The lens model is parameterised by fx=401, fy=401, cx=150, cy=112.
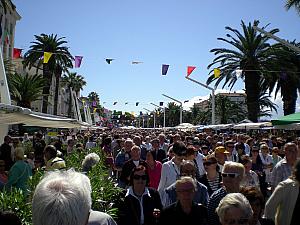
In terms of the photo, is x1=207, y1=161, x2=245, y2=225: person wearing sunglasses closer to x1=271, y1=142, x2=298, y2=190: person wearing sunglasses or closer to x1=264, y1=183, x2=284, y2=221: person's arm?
x1=264, y1=183, x2=284, y2=221: person's arm

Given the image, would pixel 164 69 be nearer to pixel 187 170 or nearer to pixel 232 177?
pixel 187 170

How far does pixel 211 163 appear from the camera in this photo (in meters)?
6.41

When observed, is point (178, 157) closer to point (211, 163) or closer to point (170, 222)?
point (211, 163)

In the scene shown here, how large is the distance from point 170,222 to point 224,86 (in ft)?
109

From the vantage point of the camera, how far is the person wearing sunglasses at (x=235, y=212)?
335cm

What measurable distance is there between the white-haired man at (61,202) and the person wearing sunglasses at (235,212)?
1.47 m

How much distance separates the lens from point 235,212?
3352mm

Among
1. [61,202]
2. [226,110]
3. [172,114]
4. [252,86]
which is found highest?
[172,114]

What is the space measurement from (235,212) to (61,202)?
172 cm

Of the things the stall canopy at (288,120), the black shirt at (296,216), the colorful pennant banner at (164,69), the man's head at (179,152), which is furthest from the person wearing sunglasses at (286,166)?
the colorful pennant banner at (164,69)

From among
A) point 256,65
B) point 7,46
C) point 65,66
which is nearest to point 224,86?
point 256,65

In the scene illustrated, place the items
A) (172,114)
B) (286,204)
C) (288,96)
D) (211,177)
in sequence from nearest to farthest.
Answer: (286,204) → (211,177) → (288,96) → (172,114)

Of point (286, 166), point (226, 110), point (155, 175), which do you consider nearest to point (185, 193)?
point (286, 166)

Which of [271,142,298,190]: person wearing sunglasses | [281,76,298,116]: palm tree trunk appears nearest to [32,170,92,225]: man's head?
[271,142,298,190]: person wearing sunglasses
